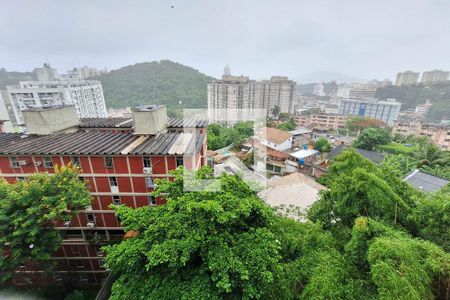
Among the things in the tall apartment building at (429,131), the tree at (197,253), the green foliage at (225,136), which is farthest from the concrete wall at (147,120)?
the tall apartment building at (429,131)

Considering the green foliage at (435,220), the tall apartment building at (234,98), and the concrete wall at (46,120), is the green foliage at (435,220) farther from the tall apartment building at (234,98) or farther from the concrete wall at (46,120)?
the tall apartment building at (234,98)

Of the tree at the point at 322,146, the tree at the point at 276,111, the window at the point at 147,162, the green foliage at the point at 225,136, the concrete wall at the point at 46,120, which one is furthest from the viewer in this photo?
the tree at the point at 276,111

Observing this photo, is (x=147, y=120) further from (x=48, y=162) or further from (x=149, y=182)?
(x=48, y=162)

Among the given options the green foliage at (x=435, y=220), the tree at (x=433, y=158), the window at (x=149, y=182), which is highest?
the green foliage at (x=435, y=220)

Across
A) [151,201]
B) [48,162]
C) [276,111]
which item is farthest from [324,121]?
[48,162]

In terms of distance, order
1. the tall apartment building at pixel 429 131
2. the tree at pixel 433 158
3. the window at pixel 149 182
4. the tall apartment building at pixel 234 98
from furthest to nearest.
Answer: the tall apartment building at pixel 234 98 → the tall apartment building at pixel 429 131 → the tree at pixel 433 158 → the window at pixel 149 182

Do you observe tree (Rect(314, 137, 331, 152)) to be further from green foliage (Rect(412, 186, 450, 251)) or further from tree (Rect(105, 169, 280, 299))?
tree (Rect(105, 169, 280, 299))

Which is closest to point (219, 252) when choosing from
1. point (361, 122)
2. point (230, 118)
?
point (230, 118)

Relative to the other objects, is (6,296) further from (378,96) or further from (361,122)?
(378,96)
